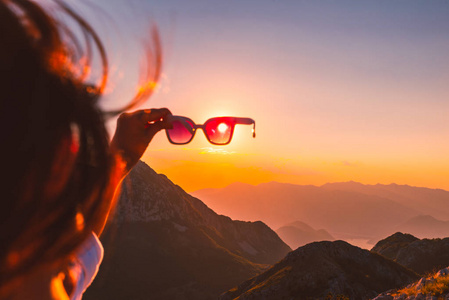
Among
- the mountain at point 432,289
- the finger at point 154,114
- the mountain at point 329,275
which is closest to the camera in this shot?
the finger at point 154,114

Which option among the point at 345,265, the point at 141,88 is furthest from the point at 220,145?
the point at 345,265

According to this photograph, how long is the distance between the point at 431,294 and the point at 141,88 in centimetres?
1735

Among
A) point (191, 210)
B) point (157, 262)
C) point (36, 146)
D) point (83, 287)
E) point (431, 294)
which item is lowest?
point (157, 262)

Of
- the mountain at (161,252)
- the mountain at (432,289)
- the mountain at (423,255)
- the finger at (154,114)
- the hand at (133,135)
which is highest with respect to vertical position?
the finger at (154,114)

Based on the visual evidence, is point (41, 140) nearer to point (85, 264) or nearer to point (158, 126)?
point (85, 264)

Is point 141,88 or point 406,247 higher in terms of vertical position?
point 141,88

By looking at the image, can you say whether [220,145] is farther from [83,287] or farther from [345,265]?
[345,265]

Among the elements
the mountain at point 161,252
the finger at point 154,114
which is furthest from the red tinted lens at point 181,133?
the mountain at point 161,252

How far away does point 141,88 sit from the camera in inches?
81.0

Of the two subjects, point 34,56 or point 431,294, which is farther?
point 431,294

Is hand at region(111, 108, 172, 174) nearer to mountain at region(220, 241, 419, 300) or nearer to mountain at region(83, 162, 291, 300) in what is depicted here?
mountain at region(220, 241, 419, 300)

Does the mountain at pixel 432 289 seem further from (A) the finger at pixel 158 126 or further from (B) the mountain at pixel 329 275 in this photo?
(B) the mountain at pixel 329 275

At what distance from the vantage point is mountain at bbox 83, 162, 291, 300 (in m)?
127

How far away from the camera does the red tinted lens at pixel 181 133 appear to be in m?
6.25
